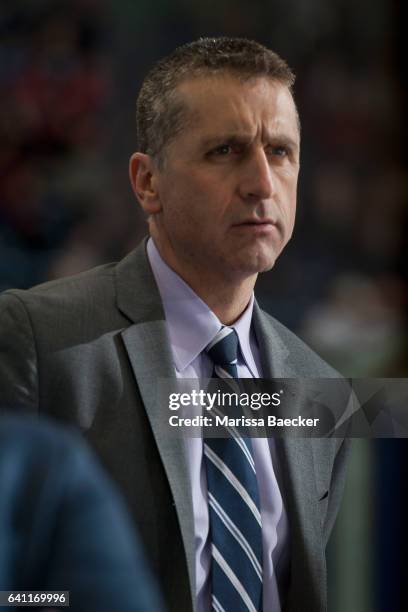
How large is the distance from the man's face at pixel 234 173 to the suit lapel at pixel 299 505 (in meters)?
0.09

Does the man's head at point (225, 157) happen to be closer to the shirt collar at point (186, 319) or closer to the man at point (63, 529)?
the shirt collar at point (186, 319)

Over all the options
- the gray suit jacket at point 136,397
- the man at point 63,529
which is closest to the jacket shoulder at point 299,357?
the gray suit jacket at point 136,397

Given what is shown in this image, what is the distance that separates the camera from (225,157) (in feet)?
2.90

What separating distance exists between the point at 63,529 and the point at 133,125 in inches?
57.9

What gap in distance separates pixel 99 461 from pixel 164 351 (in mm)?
135

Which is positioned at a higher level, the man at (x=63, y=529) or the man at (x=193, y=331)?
the man at (x=193, y=331)

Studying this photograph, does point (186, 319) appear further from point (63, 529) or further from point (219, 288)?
point (63, 529)

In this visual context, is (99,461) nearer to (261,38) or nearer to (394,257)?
(394,257)

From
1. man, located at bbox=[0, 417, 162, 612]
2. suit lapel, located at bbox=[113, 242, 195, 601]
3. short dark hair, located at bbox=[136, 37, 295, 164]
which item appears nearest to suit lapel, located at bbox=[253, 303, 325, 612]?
suit lapel, located at bbox=[113, 242, 195, 601]

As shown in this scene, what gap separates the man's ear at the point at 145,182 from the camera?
3.13 ft

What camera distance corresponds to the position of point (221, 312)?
0.94m

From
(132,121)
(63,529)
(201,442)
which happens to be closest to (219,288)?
(201,442)

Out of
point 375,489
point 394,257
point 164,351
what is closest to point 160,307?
point 164,351

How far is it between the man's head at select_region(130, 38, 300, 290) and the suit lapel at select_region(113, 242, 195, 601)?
0.14ft
